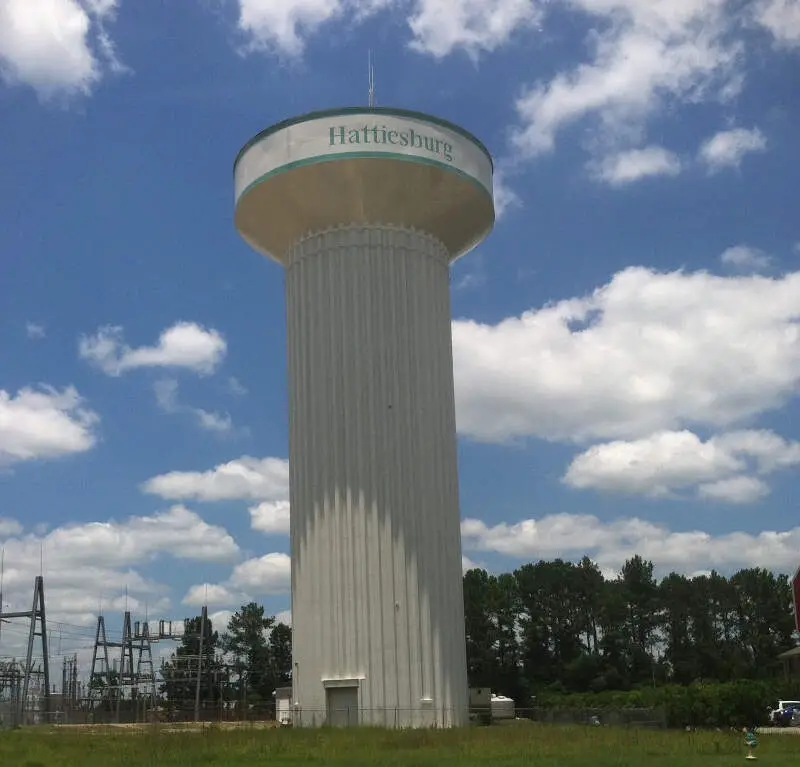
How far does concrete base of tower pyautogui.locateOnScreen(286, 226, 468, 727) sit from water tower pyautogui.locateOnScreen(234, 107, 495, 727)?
0.04m

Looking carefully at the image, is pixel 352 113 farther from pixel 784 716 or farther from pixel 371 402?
pixel 784 716

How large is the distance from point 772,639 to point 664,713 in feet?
179

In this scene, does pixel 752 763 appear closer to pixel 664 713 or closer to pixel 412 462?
pixel 412 462

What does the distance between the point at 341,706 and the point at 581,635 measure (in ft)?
188

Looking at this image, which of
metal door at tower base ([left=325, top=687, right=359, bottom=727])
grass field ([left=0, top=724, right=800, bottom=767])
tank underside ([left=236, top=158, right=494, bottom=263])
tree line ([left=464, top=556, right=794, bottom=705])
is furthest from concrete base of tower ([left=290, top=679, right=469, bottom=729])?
tree line ([left=464, top=556, right=794, bottom=705])

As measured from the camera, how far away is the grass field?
20.7 meters

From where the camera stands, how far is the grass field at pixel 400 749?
68.0 ft

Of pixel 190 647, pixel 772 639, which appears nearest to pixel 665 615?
pixel 772 639

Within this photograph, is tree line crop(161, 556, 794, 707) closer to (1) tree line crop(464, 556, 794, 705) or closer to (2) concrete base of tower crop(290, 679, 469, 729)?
(1) tree line crop(464, 556, 794, 705)

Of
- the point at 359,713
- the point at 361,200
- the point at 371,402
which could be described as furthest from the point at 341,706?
the point at 361,200

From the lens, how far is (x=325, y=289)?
33031 millimetres

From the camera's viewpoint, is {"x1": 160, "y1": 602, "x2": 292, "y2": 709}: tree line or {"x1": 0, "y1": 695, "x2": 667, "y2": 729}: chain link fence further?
{"x1": 160, "y1": 602, "x2": 292, "y2": 709}: tree line

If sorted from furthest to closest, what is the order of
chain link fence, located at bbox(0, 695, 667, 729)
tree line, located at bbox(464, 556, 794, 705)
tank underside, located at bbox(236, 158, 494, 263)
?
tree line, located at bbox(464, 556, 794, 705) < tank underside, located at bbox(236, 158, 494, 263) < chain link fence, located at bbox(0, 695, 667, 729)

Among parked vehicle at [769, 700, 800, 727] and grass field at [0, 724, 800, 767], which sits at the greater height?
grass field at [0, 724, 800, 767]
